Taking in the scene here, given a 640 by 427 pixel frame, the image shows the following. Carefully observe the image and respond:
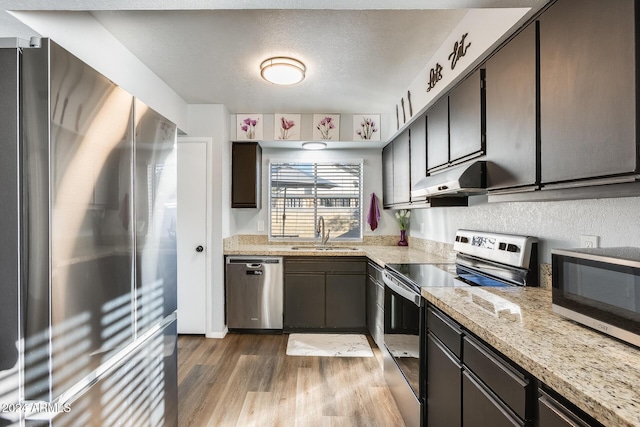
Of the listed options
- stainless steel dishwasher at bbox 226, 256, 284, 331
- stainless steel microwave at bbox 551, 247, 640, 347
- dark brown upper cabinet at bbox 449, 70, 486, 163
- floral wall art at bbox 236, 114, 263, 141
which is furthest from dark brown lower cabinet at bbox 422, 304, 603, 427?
floral wall art at bbox 236, 114, 263, 141

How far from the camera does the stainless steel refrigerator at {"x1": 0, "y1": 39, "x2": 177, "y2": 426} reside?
2.94 ft

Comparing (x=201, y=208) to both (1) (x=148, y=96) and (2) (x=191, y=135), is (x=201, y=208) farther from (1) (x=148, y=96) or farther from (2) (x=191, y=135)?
(1) (x=148, y=96)

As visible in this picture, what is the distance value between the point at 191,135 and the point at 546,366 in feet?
11.6

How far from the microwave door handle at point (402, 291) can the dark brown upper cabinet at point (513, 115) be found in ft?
2.39

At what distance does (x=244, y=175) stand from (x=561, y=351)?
3277mm

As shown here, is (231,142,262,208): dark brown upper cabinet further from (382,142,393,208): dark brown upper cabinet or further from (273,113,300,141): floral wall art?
(382,142,393,208): dark brown upper cabinet

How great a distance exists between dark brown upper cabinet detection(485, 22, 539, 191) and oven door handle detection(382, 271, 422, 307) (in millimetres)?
726

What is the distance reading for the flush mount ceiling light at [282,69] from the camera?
2.31 meters

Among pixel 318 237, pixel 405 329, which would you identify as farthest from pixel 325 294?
pixel 405 329

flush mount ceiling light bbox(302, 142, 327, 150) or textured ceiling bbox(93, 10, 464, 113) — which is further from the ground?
textured ceiling bbox(93, 10, 464, 113)

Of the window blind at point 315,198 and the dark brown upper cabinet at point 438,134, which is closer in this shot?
the dark brown upper cabinet at point 438,134

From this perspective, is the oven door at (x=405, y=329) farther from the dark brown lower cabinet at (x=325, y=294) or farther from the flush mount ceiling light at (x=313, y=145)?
the flush mount ceiling light at (x=313, y=145)

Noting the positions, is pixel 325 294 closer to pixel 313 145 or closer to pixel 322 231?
pixel 322 231

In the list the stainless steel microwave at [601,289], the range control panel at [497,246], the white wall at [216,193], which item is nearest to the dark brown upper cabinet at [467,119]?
the range control panel at [497,246]
